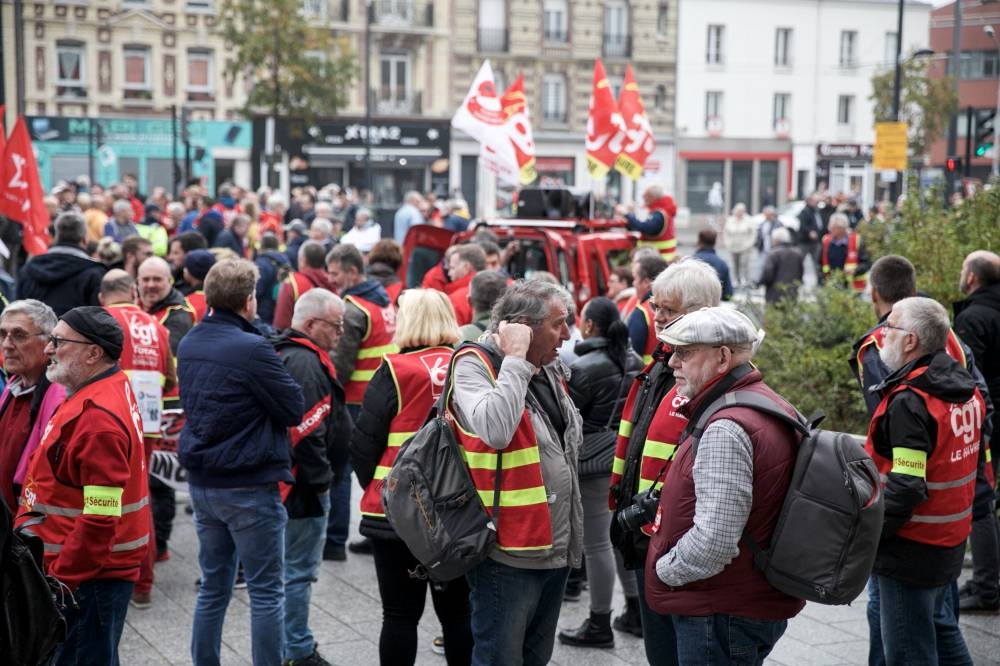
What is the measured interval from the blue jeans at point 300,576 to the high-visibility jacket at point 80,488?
4.55 feet

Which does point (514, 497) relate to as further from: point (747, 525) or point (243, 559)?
point (243, 559)

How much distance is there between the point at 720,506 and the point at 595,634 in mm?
2785

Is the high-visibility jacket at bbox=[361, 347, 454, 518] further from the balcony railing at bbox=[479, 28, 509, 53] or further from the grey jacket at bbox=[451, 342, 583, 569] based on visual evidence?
the balcony railing at bbox=[479, 28, 509, 53]

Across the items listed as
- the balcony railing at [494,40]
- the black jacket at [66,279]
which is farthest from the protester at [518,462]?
the balcony railing at [494,40]

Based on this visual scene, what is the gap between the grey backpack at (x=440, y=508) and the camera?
4164 millimetres

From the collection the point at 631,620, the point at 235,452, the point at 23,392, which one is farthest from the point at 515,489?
the point at 631,620

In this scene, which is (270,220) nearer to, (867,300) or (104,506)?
(867,300)

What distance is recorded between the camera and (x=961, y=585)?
7.10m

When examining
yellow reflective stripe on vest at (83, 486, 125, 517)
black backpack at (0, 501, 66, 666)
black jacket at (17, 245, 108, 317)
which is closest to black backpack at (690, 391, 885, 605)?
black backpack at (0, 501, 66, 666)

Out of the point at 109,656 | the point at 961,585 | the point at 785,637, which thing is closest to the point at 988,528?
the point at 961,585

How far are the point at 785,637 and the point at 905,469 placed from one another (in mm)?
1866

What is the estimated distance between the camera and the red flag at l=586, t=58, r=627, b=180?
1433 centimetres

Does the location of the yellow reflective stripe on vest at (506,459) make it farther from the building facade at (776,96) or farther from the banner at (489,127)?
the building facade at (776,96)

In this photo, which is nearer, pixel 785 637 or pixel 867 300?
pixel 785 637
